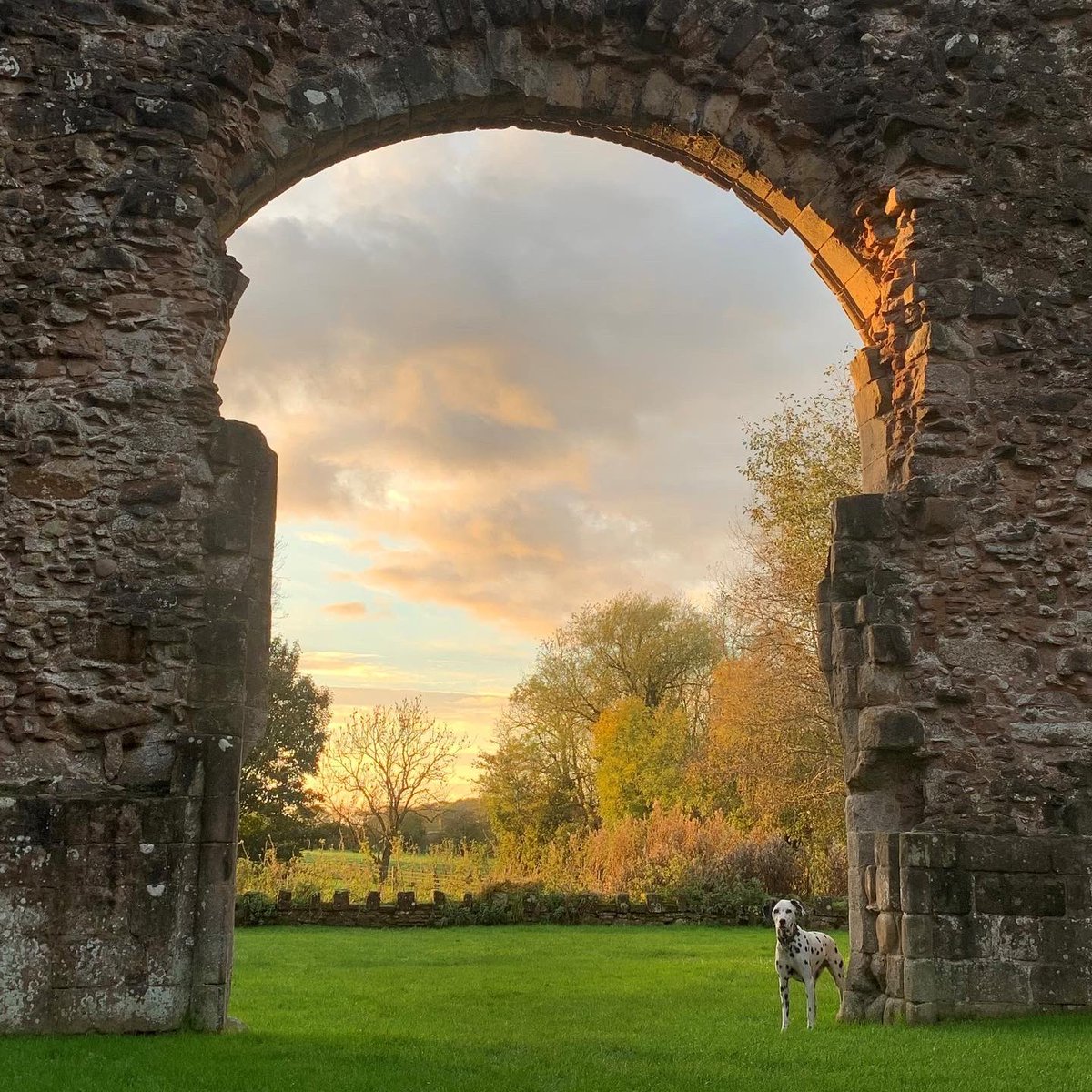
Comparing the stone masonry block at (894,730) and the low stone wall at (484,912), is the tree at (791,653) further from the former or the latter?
the stone masonry block at (894,730)

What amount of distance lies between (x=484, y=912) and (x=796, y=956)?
920 centimetres

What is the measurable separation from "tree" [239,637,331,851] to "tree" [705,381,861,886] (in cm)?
847

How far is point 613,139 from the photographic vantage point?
25.7 feet

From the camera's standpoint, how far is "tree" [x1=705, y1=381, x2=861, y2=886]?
19.3 metres

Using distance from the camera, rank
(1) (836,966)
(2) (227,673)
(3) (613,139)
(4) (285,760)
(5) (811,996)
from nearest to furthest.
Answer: (2) (227,673), (5) (811,996), (1) (836,966), (3) (613,139), (4) (285,760)

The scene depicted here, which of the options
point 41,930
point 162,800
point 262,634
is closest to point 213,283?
point 262,634

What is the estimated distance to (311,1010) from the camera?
724 cm

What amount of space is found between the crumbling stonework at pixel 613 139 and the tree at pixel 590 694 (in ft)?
66.5

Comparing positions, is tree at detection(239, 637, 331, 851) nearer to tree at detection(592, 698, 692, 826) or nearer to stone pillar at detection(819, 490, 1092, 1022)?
tree at detection(592, 698, 692, 826)

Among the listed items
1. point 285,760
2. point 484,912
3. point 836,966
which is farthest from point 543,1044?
point 285,760

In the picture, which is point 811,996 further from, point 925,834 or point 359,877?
point 359,877

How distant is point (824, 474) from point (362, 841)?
438 inches

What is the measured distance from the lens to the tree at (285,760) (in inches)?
870

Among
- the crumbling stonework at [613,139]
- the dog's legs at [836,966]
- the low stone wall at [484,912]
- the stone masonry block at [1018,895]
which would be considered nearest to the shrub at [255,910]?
the low stone wall at [484,912]
